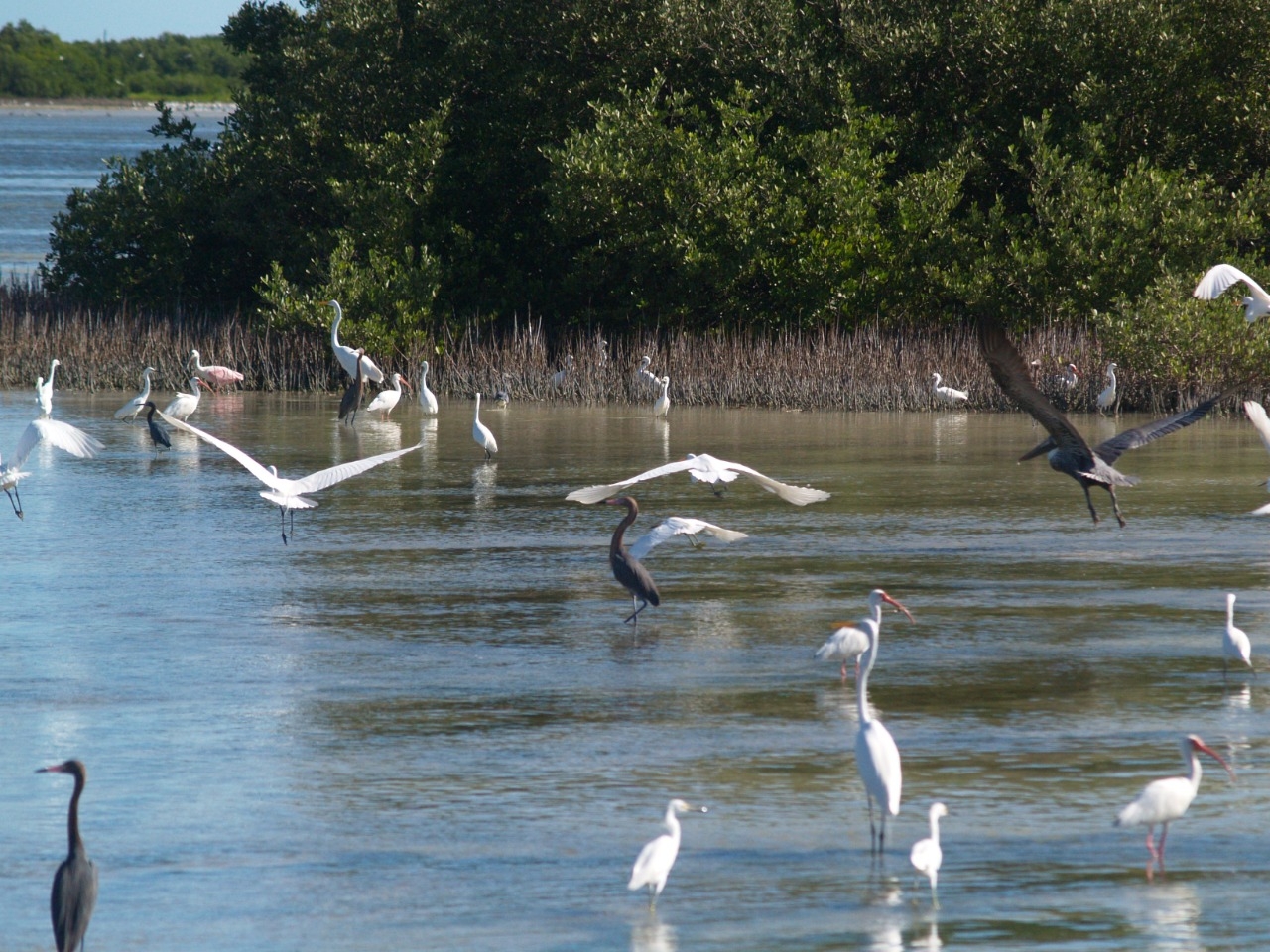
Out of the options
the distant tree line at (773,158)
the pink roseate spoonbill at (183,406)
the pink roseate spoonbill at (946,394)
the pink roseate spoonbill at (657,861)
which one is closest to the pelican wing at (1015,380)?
the pink roseate spoonbill at (657,861)

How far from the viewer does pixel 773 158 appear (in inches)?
941

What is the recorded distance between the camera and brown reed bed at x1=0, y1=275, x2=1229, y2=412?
69.8 ft

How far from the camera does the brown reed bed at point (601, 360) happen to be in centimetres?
2127

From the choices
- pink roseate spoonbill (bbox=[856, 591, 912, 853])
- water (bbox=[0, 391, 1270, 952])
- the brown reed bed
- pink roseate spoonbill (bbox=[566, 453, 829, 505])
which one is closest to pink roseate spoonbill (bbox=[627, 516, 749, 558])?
water (bbox=[0, 391, 1270, 952])

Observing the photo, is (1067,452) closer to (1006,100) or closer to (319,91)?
(1006,100)

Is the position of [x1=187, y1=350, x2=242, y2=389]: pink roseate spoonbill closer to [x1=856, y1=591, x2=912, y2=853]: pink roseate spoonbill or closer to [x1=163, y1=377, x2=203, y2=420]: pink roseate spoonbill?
[x1=163, y1=377, x2=203, y2=420]: pink roseate spoonbill

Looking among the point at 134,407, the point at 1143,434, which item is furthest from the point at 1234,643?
the point at 134,407

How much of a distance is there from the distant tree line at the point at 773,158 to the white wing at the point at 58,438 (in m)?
11.2

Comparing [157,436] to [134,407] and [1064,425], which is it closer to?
[134,407]

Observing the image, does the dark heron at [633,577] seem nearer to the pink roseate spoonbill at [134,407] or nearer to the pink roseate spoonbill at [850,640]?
the pink roseate spoonbill at [850,640]

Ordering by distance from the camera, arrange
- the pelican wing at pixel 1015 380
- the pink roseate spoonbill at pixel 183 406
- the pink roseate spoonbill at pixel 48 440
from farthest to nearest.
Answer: the pink roseate spoonbill at pixel 183 406
the pink roseate spoonbill at pixel 48 440
the pelican wing at pixel 1015 380

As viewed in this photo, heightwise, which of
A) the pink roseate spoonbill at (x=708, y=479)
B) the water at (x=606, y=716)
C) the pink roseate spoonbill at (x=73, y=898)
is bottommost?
the water at (x=606, y=716)

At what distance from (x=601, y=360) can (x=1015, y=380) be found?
12.3m

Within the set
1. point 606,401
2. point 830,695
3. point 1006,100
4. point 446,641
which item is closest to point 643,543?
point 446,641
